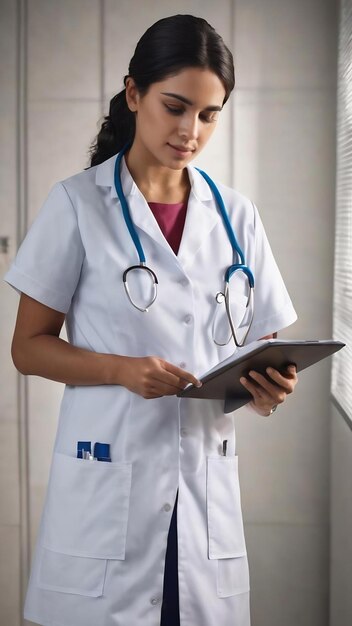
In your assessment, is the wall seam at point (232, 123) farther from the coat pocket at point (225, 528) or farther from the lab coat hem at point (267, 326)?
the coat pocket at point (225, 528)

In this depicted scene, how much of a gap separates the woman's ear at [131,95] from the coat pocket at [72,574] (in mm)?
830

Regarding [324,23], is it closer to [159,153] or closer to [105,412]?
[159,153]

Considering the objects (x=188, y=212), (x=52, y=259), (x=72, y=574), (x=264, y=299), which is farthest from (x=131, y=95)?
(x=72, y=574)

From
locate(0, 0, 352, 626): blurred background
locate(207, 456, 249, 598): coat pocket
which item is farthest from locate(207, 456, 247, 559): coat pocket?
locate(0, 0, 352, 626): blurred background

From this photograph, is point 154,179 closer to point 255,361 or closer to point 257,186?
point 255,361

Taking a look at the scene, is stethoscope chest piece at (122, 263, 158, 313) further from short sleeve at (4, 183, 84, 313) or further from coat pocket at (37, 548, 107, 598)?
coat pocket at (37, 548, 107, 598)

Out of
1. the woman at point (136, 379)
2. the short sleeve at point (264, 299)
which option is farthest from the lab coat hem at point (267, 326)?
the woman at point (136, 379)

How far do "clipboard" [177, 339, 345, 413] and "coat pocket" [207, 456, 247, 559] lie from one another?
137mm

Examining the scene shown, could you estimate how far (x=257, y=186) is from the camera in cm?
249

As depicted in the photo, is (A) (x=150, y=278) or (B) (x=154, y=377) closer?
(B) (x=154, y=377)

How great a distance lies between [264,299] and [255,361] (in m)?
0.37

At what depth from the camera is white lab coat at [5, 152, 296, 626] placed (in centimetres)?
142

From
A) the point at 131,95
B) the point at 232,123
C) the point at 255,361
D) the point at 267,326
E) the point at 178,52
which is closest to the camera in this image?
→ the point at 255,361

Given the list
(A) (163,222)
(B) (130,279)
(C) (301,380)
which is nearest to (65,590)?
(B) (130,279)
